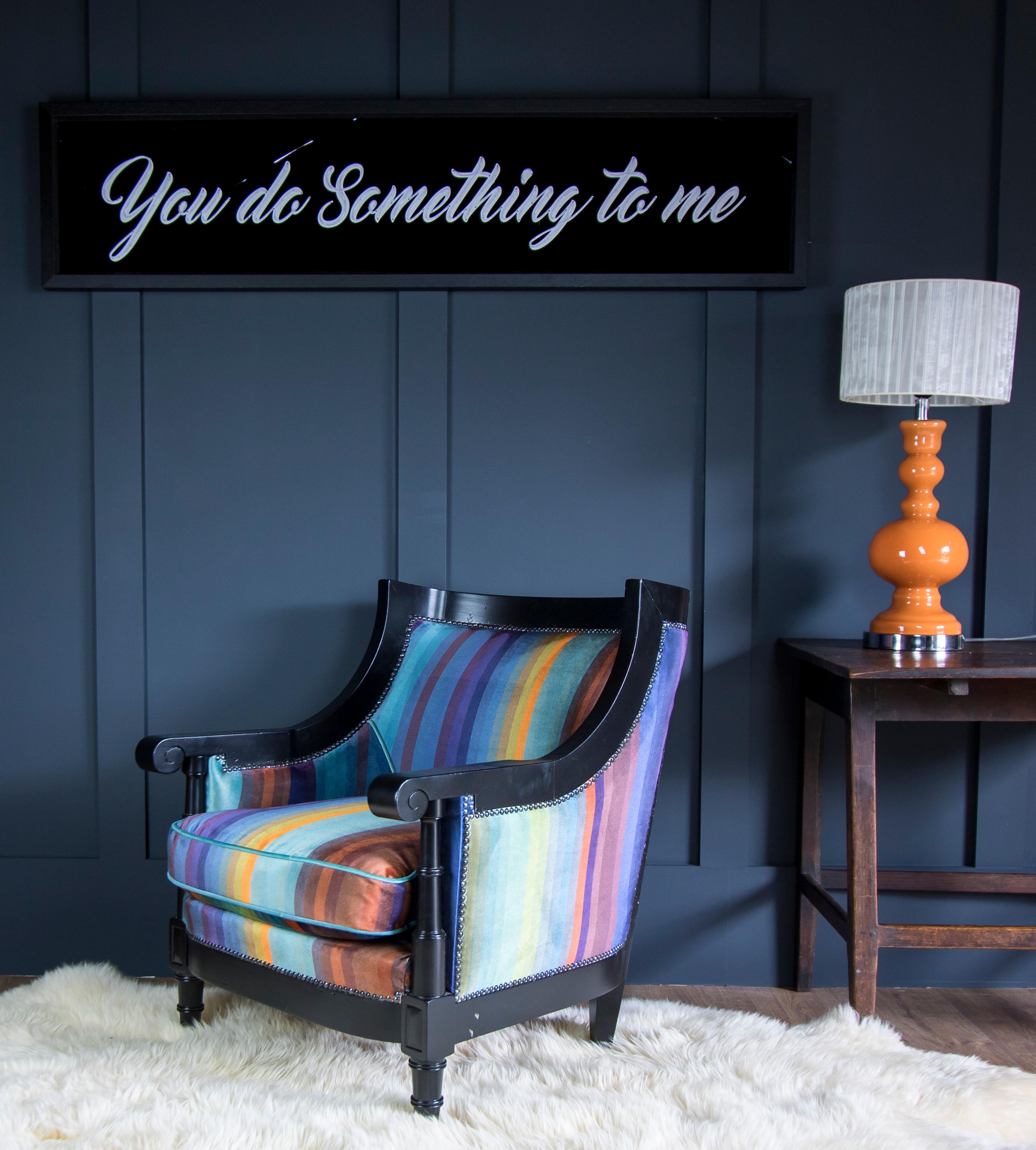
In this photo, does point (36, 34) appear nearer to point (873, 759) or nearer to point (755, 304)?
point (755, 304)

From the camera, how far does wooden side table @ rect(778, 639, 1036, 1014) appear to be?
1868 mm

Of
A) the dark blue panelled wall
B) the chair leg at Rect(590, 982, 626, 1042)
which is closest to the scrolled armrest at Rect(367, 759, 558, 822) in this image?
the chair leg at Rect(590, 982, 626, 1042)

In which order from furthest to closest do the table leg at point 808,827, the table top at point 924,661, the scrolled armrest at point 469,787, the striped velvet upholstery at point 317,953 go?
the table leg at point 808,827, the table top at point 924,661, the striped velvet upholstery at point 317,953, the scrolled armrest at point 469,787

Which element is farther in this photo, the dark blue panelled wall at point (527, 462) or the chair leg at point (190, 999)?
the dark blue panelled wall at point (527, 462)

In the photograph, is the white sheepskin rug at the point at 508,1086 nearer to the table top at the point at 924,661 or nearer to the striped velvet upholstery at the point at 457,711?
the striped velvet upholstery at the point at 457,711

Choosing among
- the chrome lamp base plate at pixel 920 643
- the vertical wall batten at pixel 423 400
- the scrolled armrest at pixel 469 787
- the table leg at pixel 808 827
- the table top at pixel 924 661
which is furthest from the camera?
the vertical wall batten at pixel 423 400

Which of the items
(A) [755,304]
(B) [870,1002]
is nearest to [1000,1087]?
(B) [870,1002]

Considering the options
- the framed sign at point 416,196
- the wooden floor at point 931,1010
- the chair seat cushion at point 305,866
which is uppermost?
the framed sign at point 416,196

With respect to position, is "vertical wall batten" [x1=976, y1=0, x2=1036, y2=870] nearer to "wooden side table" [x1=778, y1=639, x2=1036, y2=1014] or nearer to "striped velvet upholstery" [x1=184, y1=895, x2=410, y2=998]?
"wooden side table" [x1=778, y1=639, x2=1036, y2=1014]

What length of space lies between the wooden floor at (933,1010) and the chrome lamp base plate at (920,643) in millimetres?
811

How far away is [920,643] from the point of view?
206 cm

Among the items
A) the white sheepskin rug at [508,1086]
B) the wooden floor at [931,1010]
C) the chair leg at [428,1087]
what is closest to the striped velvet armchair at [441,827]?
the chair leg at [428,1087]

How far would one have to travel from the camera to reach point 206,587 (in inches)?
95.3

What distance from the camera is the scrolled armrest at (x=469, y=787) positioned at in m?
1.43
